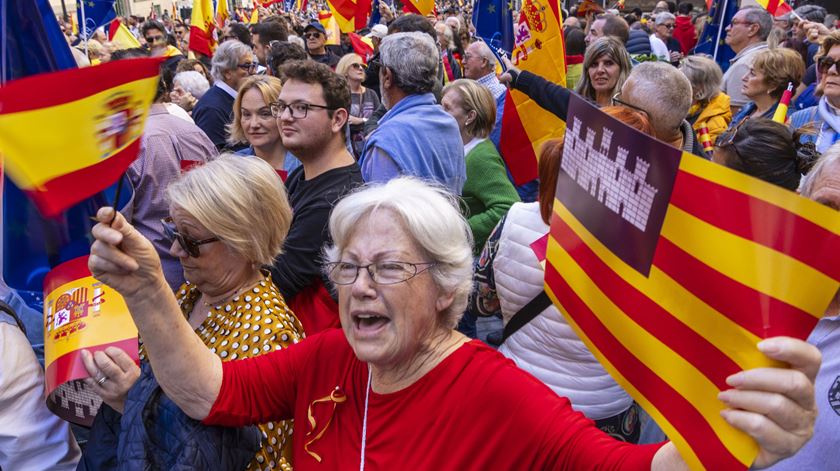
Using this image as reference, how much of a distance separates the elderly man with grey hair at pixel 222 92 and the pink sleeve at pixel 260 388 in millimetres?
3607

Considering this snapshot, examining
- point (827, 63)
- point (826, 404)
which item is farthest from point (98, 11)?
point (826, 404)

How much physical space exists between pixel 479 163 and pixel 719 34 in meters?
4.46

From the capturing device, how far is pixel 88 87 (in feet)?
4.86

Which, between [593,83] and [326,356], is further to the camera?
[593,83]

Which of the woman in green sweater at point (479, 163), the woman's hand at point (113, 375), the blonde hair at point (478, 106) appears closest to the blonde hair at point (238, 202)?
the woman's hand at point (113, 375)

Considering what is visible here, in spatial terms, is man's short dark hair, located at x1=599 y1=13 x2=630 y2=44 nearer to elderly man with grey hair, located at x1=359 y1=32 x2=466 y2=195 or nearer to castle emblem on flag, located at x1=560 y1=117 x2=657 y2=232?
elderly man with grey hair, located at x1=359 y1=32 x2=466 y2=195

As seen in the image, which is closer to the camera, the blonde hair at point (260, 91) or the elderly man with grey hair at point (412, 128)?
the elderly man with grey hair at point (412, 128)

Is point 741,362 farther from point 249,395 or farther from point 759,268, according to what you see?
point 249,395

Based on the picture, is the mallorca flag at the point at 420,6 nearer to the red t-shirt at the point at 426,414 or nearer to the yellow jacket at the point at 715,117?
the yellow jacket at the point at 715,117

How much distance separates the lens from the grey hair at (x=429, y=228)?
6.12 ft

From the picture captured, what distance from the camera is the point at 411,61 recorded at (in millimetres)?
3965

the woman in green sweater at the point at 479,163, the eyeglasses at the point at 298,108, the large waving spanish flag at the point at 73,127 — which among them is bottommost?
the woman in green sweater at the point at 479,163

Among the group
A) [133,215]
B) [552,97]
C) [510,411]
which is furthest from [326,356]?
[552,97]

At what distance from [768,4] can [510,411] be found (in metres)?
7.20
